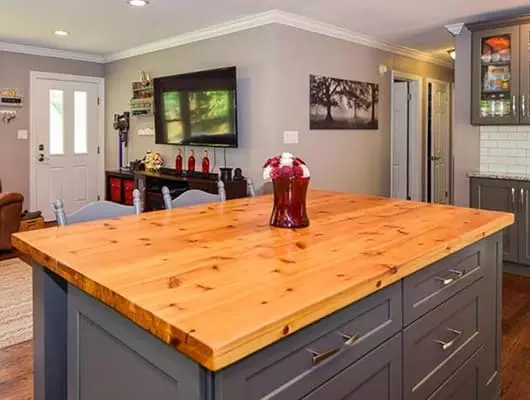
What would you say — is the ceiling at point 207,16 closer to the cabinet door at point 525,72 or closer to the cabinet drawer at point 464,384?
the cabinet door at point 525,72

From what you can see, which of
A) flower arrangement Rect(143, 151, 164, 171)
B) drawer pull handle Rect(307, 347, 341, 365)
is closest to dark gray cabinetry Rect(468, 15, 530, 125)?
flower arrangement Rect(143, 151, 164, 171)

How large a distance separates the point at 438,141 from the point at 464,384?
594 centimetres

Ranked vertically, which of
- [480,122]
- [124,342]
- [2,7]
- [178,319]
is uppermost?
[2,7]

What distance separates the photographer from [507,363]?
2762 mm

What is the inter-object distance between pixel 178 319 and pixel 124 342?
304 mm

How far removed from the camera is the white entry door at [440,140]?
7250 millimetres

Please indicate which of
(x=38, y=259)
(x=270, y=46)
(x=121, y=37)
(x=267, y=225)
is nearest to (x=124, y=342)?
(x=38, y=259)

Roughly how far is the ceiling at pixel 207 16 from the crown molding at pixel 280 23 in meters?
0.10

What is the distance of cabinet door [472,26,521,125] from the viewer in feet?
15.1

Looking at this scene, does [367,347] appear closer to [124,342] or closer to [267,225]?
[124,342]

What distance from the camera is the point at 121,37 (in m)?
6.00

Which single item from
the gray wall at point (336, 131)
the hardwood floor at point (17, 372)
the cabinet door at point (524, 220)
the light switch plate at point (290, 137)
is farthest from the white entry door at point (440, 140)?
the hardwood floor at point (17, 372)

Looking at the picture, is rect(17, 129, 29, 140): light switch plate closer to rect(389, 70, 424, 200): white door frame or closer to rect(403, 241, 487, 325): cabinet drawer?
rect(389, 70, 424, 200): white door frame

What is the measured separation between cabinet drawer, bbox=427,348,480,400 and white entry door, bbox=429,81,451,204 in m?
5.54
